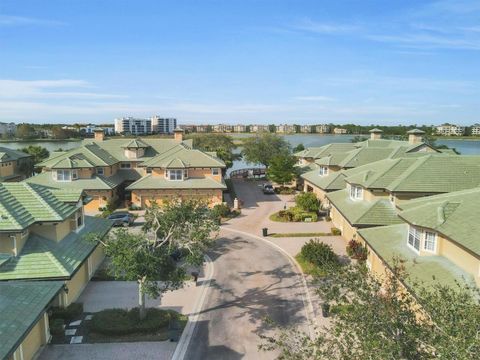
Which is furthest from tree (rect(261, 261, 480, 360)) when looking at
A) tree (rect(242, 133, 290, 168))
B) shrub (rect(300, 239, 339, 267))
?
tree (rect(242, 133, 290, 168))

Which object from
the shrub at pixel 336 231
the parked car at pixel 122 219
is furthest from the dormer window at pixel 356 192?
the parked car at pixel 122 219

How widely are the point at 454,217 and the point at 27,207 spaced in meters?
24.1

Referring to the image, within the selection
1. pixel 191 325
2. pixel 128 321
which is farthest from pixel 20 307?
pixel 191 325

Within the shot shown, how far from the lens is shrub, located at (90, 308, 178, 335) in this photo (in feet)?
62.1

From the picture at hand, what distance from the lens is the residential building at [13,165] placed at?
5305 centimetres

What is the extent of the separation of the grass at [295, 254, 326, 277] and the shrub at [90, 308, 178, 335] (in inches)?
412

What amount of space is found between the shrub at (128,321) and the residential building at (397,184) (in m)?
16.4

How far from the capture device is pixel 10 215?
67.7ft

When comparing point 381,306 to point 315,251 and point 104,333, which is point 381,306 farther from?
point 315,251

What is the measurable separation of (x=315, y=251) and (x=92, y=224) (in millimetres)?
16560

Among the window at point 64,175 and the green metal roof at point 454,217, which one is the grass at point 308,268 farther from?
the window at point 64,175

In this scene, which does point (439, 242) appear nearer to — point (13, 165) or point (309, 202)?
point (309, 202)

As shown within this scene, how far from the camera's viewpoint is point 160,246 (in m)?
20.6

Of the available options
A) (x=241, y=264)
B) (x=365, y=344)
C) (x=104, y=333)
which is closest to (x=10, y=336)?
(x=104, y=333)
